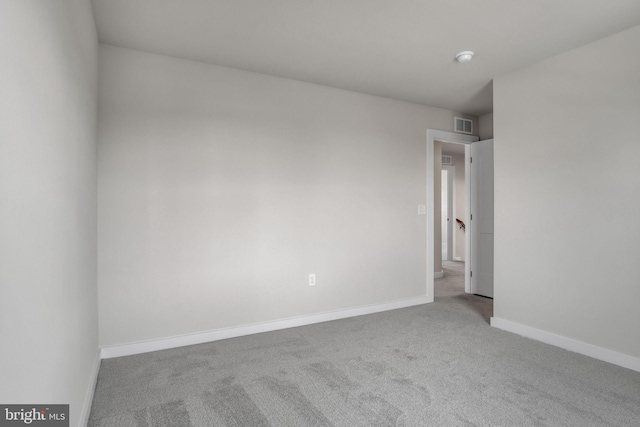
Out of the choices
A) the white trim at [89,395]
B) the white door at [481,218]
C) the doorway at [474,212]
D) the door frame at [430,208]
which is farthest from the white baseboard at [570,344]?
the white trim at [89,395]

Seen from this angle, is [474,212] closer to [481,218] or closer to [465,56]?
[481,218]

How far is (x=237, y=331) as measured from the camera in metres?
3.32

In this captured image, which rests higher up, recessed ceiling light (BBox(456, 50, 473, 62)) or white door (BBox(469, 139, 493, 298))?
recessed ceiling light (BBox(456, 50, 473, 62))

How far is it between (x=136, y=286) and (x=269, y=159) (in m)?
1.63

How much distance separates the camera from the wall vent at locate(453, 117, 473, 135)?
4.77 meters

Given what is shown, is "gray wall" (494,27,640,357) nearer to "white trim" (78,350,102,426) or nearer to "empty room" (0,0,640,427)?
"empty room" (0,0,640,427)

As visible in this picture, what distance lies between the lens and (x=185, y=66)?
10.3ft

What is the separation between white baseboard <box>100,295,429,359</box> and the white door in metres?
1.25

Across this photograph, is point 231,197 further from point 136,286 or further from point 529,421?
point 529,421

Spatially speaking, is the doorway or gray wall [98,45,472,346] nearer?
gray wall [98,45,472,346]

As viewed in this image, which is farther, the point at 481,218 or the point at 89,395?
the point at 481,218

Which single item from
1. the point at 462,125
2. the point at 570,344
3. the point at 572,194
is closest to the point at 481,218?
the point at 462,125

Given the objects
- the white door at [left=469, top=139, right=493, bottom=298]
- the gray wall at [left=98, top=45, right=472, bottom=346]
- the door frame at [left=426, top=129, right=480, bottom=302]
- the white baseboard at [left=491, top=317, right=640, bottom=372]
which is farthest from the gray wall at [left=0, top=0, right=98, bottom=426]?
the white door at [left=469, top=139, right=493, bottom=298]

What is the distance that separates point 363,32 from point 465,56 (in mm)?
980
